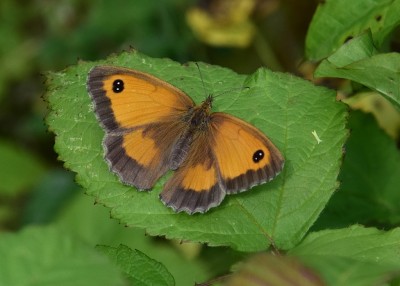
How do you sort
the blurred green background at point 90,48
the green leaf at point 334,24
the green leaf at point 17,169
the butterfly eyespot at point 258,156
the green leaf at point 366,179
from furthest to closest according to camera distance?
the green leaf at point 17,169
the blurred green background at point 90,48
the green leaf at point 366,179
the green leaf at point 334,24
the butterfly eyespot at point 258,156

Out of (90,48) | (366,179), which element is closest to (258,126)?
(366,179)

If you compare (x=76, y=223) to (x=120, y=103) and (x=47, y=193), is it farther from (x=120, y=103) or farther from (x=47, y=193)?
(x=120, y=103)

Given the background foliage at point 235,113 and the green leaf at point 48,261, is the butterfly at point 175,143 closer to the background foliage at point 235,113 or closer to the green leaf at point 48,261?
the background foliage at point 235,113

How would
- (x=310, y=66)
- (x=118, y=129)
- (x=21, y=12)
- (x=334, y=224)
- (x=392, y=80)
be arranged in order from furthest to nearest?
(x=21, y=12) < (x=310, y=66) < (x=334, y=224) < (x=118, y=129) < (x=392, y=80)

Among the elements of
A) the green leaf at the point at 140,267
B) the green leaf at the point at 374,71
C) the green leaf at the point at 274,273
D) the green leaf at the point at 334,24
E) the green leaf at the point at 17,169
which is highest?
the green leaf at the point at 17,169

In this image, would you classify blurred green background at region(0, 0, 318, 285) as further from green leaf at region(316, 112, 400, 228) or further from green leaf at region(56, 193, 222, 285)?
green leaf at region(316, 112, 400, 228)

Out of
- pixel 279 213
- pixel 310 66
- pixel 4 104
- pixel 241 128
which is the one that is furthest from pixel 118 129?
pixel 4 104

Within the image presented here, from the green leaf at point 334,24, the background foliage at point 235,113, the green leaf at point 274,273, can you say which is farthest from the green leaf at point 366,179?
the green leaf at point 274,273
